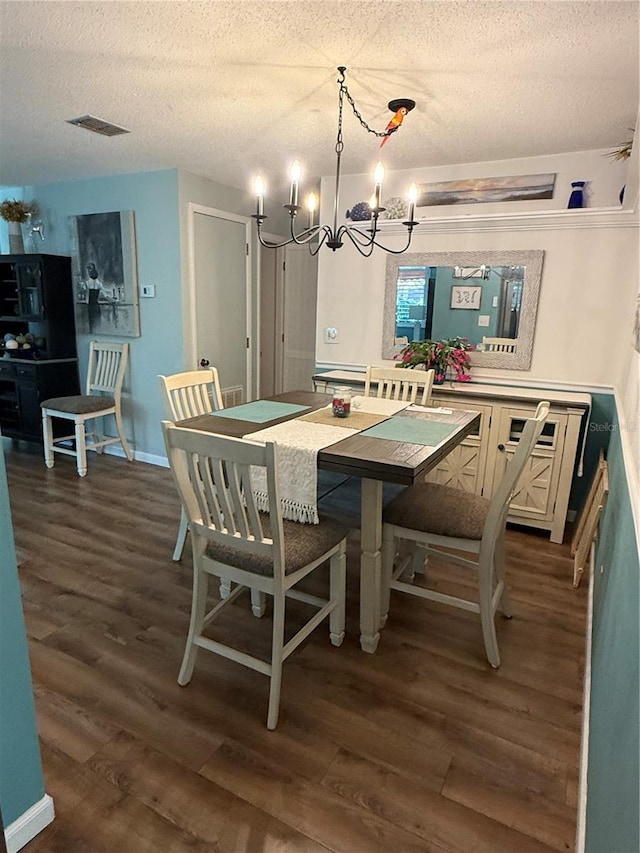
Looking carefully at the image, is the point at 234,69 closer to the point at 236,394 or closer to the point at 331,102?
the point at 331,102

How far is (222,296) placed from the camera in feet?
14.4

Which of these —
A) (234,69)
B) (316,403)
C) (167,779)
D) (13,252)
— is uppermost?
(234,69)

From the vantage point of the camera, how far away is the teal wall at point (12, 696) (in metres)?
1.16

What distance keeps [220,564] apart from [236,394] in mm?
3045

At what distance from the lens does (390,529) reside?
2.08 meters

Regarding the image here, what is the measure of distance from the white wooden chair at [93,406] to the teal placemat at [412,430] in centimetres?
278

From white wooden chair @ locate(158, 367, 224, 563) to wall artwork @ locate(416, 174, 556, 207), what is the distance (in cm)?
203

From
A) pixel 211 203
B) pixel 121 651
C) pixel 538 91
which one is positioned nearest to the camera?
pixel 121 651

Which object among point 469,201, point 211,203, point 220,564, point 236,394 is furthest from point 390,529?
point 211,203

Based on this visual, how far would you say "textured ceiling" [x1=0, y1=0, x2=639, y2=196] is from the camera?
1.70m

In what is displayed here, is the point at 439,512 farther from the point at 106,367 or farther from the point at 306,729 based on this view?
the point at 106,367

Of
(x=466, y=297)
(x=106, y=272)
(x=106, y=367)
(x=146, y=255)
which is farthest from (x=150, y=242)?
(x=466, y=297)

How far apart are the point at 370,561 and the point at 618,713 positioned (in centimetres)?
107

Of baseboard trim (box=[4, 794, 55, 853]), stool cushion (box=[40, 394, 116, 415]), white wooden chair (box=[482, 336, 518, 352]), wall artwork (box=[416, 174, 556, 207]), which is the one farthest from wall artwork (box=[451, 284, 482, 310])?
baseboard trim (box=[4, 794, 55, 853])
